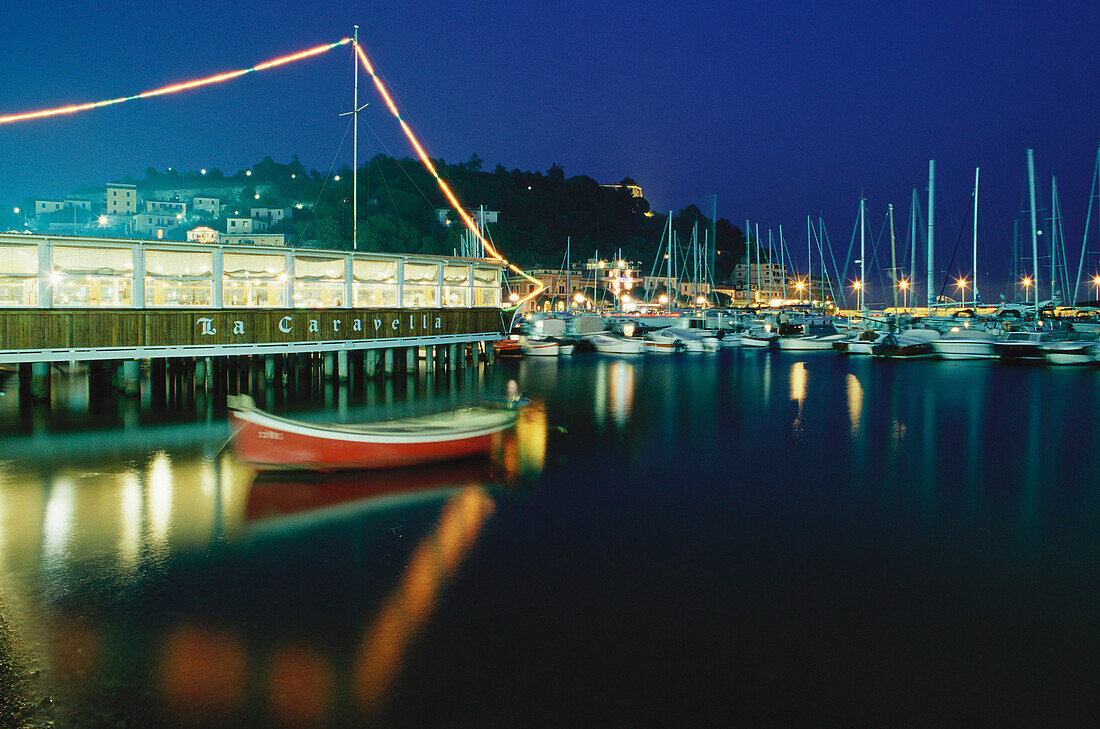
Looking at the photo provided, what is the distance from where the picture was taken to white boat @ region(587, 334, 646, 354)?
5416 centimetres

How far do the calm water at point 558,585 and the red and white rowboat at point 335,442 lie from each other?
44 centimetres

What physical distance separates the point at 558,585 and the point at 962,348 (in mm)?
45273

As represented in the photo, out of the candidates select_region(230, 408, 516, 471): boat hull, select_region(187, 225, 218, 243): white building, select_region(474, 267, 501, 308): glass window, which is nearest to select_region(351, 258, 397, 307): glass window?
select_region(474, 267, 501, 308): glass window

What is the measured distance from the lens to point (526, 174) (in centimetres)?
15212

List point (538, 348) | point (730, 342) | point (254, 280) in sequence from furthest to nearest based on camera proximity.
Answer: point (730, 342), point (538, 348), point (254, 280)

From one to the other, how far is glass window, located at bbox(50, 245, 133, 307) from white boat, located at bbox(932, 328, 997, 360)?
44.8m

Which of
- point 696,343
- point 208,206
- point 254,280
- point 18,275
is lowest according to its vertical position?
point 696,343

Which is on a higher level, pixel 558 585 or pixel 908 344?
pixel 908 344

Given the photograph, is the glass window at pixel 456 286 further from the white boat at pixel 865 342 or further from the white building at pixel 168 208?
the white building at pixel 168 208

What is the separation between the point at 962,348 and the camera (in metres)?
47.2

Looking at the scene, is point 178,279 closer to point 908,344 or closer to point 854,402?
point 854,402

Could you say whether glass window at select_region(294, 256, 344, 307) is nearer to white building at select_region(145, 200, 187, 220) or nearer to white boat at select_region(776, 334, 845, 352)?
white boat at select_region(776, 334, 845, 352)

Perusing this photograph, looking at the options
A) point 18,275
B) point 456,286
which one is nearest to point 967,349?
point 456,286

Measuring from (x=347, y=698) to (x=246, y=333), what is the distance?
21.2 meters
